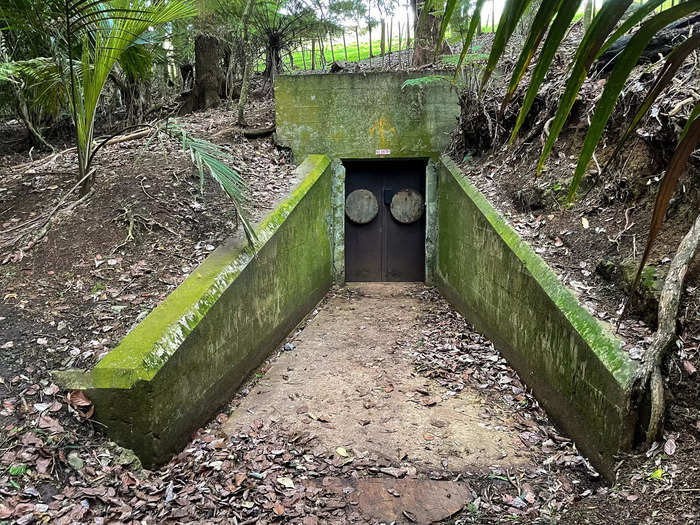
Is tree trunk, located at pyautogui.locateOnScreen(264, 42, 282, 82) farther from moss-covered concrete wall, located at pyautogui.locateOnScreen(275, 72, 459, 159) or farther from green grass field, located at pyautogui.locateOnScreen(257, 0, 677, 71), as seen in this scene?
moss-covered concrete wall, located at pyautogui.locateOnScreen(275, 72, 459, 159)

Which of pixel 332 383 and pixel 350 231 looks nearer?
pixel 332 383

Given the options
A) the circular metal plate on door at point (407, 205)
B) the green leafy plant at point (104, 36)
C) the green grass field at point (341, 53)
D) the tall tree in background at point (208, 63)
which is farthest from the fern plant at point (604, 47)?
the green grass field at point (341, 53)

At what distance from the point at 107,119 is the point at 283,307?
601cm

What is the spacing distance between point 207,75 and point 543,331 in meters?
8.03

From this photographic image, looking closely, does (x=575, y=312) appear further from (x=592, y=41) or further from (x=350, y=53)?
(x=350, y=53)

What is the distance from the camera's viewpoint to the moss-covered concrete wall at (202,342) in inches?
127

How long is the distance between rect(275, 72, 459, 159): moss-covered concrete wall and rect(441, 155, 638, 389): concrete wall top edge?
297 centimetres

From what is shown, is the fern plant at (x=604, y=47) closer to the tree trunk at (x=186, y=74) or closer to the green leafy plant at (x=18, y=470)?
the green leafy plant at (x=18, y=470)

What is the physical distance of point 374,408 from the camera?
436 cm

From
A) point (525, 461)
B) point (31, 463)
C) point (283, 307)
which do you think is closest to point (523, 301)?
point (525, 461)

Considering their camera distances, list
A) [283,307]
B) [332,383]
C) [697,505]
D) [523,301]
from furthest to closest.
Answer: [283,307] → [332,383] → [523,301] → [697,505]

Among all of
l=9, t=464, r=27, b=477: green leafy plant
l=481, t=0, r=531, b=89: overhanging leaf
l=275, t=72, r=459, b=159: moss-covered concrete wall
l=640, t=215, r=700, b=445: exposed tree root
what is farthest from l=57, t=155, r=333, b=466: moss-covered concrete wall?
l=481, t=0, r=531, b=89: overhanging leaf

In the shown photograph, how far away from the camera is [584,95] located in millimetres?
5078

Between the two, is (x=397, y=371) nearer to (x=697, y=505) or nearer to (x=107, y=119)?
(x=697, y=505)
